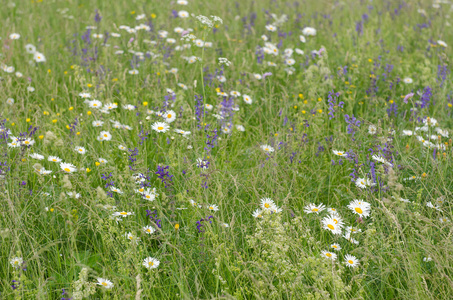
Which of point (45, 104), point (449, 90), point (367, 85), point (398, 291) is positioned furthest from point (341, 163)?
point (45, 104)

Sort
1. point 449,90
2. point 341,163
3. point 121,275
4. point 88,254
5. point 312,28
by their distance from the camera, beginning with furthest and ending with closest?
1. point 312,28
2. point 449,90
3. point 341,163
4. point 88,254
5. point 121,275

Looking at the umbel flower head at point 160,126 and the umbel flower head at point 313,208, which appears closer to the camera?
the umbel flower head at point 313,208

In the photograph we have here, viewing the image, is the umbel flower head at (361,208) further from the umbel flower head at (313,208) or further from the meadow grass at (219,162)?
the umbel flower head at (313,208)

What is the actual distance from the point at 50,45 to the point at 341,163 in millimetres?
3238

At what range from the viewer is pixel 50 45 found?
4.18 metres

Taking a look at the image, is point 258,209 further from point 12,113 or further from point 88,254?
point 12,113

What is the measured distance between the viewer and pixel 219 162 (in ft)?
9.03

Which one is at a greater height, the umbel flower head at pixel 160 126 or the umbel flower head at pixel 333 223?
the umbel flower head at pixel 160 126

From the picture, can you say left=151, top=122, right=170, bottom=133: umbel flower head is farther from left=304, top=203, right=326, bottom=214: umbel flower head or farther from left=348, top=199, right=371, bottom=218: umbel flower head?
left=348, top=199, right=371, bottom=218: umbel flower head

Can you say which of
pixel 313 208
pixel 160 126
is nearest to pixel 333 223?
pixel 313 208

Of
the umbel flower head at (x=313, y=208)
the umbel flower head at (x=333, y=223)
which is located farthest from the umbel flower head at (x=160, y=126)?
the umbel flower head at (x=333, y=223)

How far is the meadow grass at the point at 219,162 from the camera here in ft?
5.82

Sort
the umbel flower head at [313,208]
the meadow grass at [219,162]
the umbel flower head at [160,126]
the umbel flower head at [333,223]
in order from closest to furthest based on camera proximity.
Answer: the meadow grass at [219,162] → the umbel flower head at [333,223] → the umbel flower head at [313,208] → the umbel flower head at [160,126]

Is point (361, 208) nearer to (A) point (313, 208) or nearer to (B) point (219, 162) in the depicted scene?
(A) point (313, 208)
